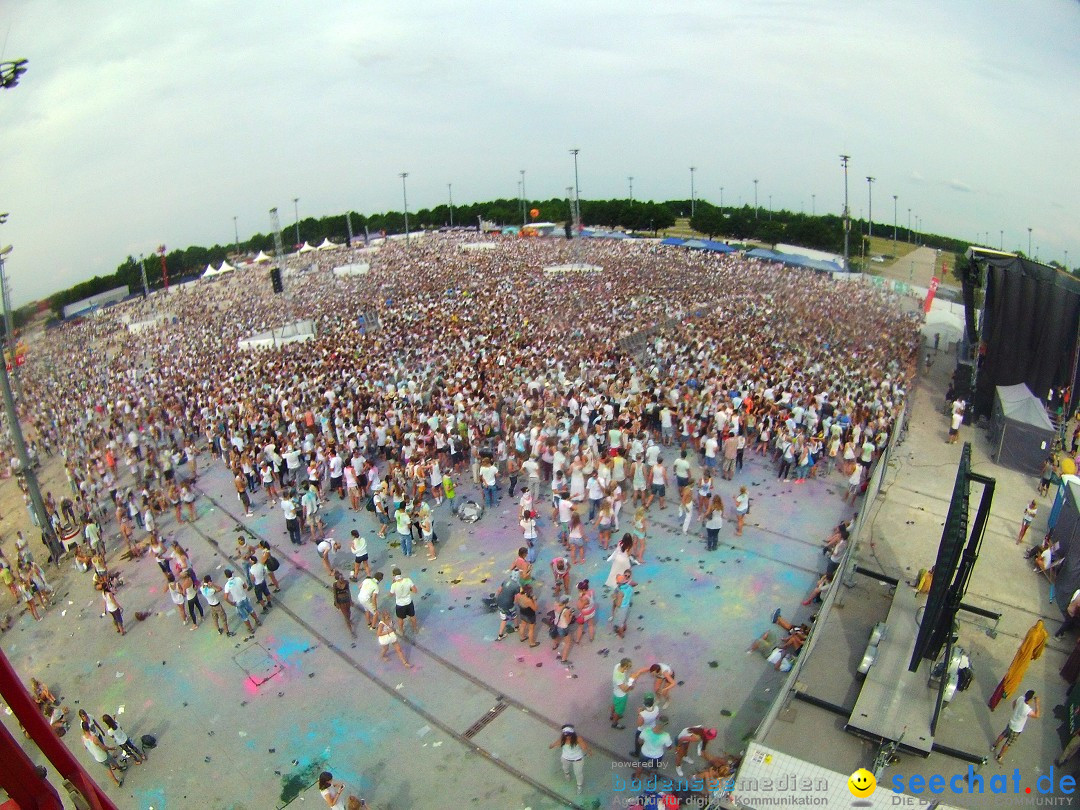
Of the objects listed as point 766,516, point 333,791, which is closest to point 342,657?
point 333,791

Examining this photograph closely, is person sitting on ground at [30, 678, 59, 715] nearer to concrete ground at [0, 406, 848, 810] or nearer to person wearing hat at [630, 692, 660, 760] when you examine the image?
concrete ground at [0, 406, 848, 810]

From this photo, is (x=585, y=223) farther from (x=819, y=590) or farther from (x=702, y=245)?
(x=819, y=590)

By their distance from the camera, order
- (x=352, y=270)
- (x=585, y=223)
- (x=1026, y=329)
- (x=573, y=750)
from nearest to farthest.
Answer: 1. (x=573, y=750)
2. (x=1026, y=329)
3. (x=352, y=270)
4. (x=585, y=223)

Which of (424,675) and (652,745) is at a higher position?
(652,745)

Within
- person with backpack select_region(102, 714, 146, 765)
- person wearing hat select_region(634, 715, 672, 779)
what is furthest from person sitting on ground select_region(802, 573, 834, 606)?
person with backpack select_region(102, 714, 146, 765)

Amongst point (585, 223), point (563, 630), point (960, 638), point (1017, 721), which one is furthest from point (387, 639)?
Result: point (585, 223)

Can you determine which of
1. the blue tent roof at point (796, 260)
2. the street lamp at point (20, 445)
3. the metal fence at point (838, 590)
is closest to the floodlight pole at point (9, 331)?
the street lamp at point (20, 445)

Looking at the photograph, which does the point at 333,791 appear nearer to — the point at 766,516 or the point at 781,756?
the point at 781,756

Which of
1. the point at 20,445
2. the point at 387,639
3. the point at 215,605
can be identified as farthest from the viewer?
the point at 20,445
